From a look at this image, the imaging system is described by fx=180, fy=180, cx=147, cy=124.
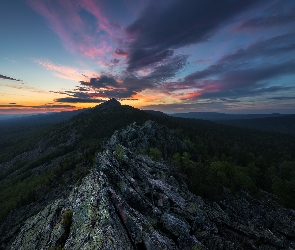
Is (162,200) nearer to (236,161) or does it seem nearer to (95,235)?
(95,235)

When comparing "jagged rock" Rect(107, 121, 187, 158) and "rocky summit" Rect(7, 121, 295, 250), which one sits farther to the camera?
"jagged rock" Rect(107, 121, 187, 158)

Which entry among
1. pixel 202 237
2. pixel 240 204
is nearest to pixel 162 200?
pixel 202 237

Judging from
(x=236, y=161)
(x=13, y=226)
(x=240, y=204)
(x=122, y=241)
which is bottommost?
(x=13, y=226)

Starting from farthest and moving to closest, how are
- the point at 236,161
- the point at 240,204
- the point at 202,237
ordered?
the point at 236,161
the point at 240,204
the point at 202,237

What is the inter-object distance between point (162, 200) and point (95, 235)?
19.1 meters

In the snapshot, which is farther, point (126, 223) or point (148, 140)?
point (148, 140)

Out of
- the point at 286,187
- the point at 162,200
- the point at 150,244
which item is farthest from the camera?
the point at 286,187

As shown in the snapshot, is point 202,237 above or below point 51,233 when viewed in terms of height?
below

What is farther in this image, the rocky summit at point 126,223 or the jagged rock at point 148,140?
the jagged rock at point 148,140

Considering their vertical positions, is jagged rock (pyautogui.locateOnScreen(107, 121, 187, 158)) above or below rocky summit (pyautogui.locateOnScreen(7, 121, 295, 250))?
below

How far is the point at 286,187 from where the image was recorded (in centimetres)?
8456

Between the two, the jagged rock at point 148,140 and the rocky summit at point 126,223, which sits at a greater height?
the rocky summit at point 126,223

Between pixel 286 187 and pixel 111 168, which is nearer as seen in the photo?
pixel 111 168

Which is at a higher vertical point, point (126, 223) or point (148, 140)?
point (126, 223)
